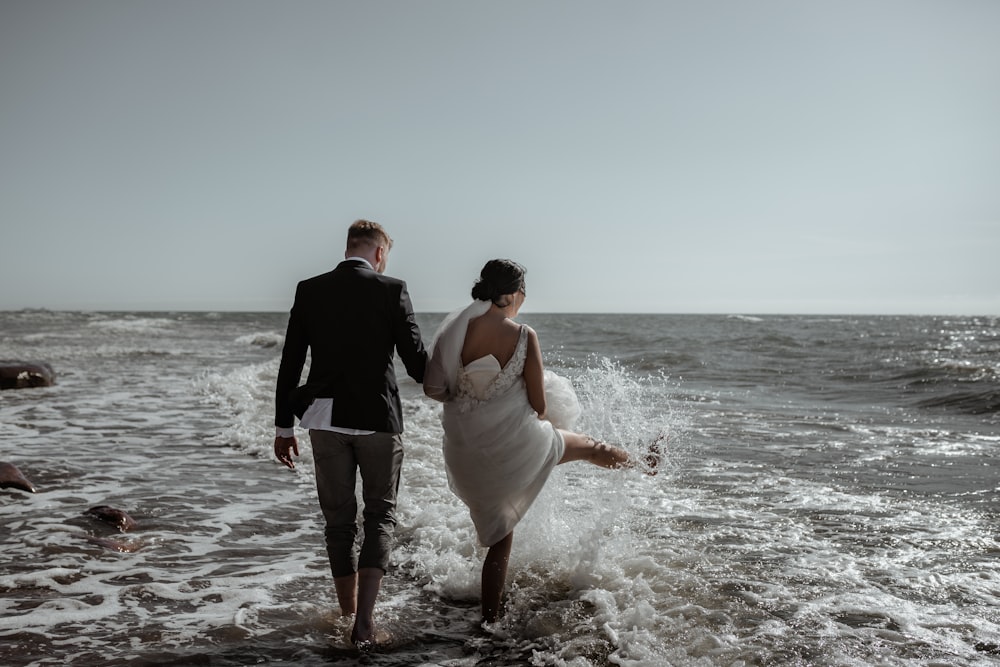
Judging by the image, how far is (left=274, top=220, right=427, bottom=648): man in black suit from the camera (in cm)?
361

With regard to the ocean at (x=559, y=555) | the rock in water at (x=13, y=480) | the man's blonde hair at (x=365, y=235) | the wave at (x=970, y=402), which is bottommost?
the ocean at (x=559, y=555)

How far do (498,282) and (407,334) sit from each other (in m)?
0.60

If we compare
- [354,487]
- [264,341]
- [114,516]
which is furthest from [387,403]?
[264,341]

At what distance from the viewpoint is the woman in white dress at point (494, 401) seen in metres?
3.88

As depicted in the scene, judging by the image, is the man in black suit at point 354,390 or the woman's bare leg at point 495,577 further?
the woman's bare leg at point 495,577

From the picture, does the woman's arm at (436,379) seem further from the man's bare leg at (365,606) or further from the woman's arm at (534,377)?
the man's bare leg at (365,606)

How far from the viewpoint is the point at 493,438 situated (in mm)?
3932

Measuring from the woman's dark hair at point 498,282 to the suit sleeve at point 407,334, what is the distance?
42 cm

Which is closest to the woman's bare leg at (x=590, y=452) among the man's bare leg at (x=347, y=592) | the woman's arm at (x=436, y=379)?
the woman's arm at (x=436, y=379)

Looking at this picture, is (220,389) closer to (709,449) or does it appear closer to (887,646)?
(709,449)

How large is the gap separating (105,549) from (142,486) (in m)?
1.95

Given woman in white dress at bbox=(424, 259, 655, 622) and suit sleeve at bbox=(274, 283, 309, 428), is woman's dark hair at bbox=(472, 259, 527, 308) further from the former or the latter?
suit sleeve at bbox=(274, 283, 309, 428)

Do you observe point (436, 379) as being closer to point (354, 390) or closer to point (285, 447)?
point (354, 390)

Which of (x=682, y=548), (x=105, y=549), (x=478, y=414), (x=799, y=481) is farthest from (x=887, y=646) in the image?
(x=105, y=549)
